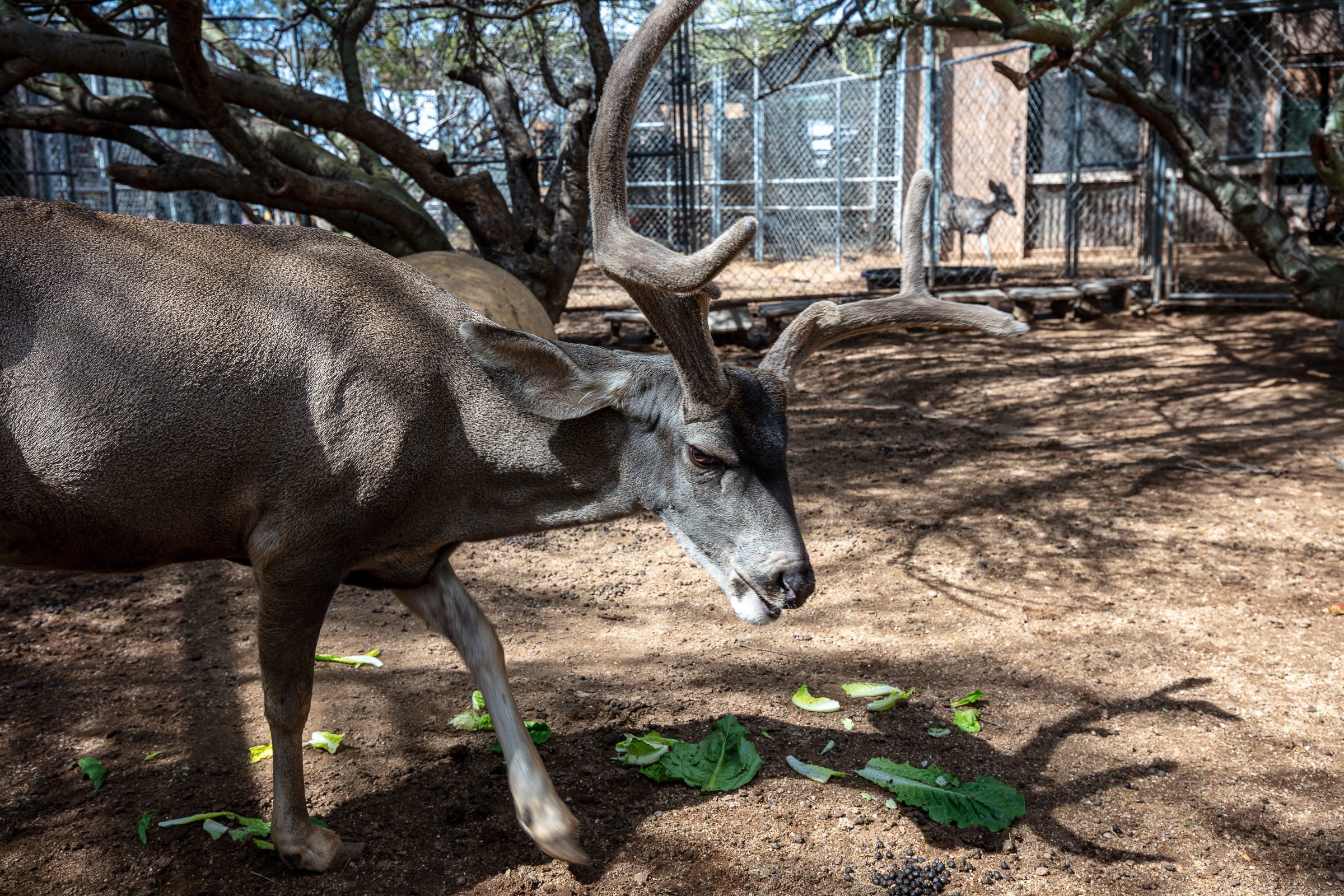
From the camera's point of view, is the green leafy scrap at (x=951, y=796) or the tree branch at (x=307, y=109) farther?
the tree branch at (x=307, y=109)

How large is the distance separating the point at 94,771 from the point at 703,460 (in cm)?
237

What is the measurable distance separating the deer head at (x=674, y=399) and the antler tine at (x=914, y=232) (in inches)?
16.1

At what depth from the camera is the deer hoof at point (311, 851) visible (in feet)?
10.1

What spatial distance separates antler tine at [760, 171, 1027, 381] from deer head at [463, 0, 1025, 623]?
0.30 feet

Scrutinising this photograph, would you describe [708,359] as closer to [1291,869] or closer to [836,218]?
[1291,869]

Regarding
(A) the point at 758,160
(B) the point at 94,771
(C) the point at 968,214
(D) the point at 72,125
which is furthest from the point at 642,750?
(C) the point at 968,214

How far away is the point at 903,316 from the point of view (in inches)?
141

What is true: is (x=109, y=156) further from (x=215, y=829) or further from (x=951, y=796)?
(x=951, y=796)

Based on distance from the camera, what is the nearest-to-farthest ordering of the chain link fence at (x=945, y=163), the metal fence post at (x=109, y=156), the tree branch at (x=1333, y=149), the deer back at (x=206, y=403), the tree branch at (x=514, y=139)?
1. the deer back at (x=206, y=403)
2. the tree branch at (x=1333, y=149)
3. the tree branch at (x=514, y=139)
4. the metal fence post at (x=109, y=156)
5. the chain link fence at (x=945, y=163)

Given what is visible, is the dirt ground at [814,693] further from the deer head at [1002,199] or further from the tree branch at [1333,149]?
the deer head at [1002,199]

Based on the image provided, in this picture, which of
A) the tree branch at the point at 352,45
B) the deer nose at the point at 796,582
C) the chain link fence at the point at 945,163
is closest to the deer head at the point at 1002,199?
the chain link fence at the point at 945,163

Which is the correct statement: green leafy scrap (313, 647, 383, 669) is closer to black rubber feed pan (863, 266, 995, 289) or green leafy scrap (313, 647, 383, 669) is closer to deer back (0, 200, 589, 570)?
deer back (0, 200, 589, 570)

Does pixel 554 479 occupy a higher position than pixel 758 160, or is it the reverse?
pixel 758 160

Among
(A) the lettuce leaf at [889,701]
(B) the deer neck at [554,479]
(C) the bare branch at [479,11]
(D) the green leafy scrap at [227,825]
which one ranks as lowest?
(D) the green leafy scrap at [227,825]
